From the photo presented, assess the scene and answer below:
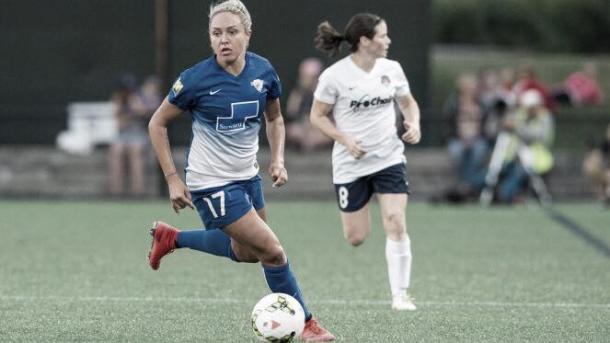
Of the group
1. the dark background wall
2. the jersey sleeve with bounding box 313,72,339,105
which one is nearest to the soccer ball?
the jersey sleeve with bounding box 313,72,339,105

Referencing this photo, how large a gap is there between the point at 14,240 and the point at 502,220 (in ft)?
19.3

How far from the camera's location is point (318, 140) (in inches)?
762

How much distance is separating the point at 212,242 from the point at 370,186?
1.80 meters

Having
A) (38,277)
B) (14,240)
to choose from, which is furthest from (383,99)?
(14,240)

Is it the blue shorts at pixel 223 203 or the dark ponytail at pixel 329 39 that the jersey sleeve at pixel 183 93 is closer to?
the blue shorts at pixel 223 203

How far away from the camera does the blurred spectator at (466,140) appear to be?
18.5 meters

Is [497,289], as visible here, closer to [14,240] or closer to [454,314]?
[454,314]

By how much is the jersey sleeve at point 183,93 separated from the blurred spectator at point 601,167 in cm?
1152

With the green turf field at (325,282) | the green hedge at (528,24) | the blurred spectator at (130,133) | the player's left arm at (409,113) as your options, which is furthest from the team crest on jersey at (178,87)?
the green hedge at (528,24)

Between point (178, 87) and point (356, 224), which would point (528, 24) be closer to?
point (356, 224)

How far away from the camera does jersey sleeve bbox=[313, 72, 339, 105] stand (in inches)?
350

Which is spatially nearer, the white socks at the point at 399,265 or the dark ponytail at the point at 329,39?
the white socks at the point at 399,265

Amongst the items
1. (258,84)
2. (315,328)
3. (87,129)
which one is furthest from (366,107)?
(87,129)

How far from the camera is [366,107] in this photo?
892 centimetres
